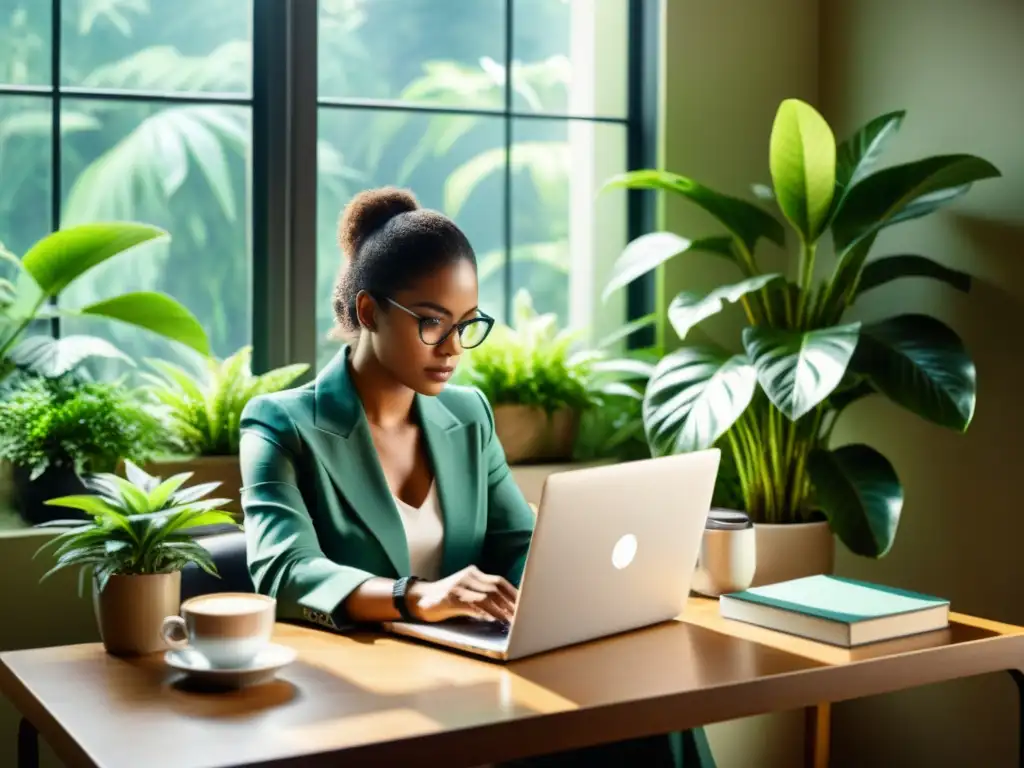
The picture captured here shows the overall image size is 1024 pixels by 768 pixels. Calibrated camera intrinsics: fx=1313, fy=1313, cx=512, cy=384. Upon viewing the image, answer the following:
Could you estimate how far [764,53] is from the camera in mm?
3744

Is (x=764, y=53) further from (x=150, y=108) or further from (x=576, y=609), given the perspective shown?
(x=576, y=609)

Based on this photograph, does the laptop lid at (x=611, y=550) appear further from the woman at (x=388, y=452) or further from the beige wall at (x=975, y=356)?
the beige wall at (x=975, y=356)

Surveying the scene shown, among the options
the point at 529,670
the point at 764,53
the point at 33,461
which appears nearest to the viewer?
the point at 529,670

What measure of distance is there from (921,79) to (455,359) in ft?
5.85

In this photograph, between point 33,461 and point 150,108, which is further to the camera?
point 150,108

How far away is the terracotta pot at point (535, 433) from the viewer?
3.45m

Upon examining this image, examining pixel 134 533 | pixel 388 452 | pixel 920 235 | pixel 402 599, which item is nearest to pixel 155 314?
pixel 388 452

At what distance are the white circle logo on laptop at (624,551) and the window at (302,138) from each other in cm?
165

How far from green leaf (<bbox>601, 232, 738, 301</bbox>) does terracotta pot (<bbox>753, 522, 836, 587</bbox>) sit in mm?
683

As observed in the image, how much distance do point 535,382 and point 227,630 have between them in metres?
1.86

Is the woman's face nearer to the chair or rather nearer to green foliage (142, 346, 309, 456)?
the chair

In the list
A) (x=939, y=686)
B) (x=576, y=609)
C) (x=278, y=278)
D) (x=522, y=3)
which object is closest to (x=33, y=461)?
(x=278, y=278)

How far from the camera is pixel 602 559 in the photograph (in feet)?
6.05

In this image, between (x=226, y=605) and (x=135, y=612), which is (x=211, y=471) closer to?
(x=135, y=612)
